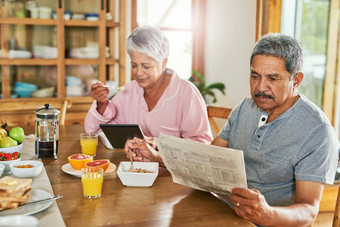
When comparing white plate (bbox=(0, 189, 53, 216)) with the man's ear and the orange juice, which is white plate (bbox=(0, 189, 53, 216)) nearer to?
the orange juice

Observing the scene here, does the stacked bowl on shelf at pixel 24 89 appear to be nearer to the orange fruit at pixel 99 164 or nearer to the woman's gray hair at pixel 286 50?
the orange fruit at pixel 99 164

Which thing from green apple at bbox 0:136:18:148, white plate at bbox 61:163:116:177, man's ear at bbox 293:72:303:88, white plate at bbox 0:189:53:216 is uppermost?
man's ear at bbox 293:72:303:88

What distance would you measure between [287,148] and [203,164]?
36cm

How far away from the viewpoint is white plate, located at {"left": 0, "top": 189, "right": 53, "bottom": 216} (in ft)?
3.81

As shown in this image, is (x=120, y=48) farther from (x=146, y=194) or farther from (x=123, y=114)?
(x=146, y=194)

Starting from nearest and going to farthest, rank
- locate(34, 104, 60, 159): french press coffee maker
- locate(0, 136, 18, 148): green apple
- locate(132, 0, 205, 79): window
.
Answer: locate(0, 136, 18, 148): green apple < locate(34, 104, 60, 159): french press coffee maker < locate(132, 0, 205, 79): window

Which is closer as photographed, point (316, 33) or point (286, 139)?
point (286, 139)

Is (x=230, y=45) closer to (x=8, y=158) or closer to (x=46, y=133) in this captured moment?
(x=46, y=133)

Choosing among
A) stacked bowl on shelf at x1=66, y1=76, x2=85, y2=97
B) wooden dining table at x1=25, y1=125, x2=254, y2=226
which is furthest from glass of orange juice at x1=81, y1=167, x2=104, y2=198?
stacked bowl on shelf at x1=66, y1=76, x2=85, y2=97

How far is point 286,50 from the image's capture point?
1.43 meters

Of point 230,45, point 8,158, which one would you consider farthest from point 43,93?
point 8,158

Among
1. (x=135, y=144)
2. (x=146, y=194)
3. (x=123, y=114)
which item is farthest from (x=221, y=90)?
(x=146, y=194)

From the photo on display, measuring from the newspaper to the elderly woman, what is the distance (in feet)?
2.24

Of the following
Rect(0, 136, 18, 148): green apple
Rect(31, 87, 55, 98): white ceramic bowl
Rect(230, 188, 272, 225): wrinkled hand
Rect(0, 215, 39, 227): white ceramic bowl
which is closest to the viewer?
Rect(0, 215, 39, 227): white ceramic bowl
